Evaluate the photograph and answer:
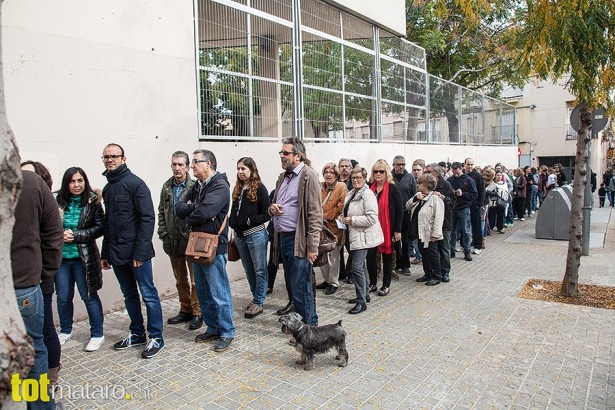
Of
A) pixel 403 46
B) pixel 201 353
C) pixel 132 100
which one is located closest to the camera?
pixel 201 353

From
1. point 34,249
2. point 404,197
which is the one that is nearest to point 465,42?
point 404,197

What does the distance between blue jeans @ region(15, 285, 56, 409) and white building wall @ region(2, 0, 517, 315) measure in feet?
9.02

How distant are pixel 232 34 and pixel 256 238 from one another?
3.92 meters

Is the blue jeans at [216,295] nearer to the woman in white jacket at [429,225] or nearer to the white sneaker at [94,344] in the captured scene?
the white sneaker at [94,344]

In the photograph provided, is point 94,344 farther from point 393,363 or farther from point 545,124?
point 545,124

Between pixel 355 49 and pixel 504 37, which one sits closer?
pixel 355 49

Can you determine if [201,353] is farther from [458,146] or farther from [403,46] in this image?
[458,146]

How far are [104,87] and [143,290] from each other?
2.86 m

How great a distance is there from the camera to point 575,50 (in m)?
6.17

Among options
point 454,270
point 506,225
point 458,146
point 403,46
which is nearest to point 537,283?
point 454,270

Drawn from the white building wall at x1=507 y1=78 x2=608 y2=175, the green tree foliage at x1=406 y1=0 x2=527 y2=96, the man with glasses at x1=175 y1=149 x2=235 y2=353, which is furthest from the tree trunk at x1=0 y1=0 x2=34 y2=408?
the white building wall at x1=507 y1=78 x2=608 y2=175

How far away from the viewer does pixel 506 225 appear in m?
14.7

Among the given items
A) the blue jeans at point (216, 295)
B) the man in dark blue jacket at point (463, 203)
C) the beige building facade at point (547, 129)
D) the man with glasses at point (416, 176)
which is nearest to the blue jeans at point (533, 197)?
the man in dark blue jacket at point (463, 203)

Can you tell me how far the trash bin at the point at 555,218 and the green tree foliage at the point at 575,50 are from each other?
5.78 m
